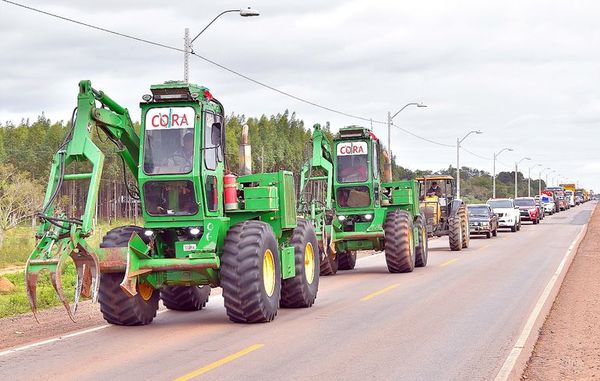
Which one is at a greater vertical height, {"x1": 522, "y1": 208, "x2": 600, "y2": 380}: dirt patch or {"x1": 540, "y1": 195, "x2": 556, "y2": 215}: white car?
{"x1": 540, "y1": 195, "x2": 556, "y2": 215}: white car

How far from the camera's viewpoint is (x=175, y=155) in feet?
45.1

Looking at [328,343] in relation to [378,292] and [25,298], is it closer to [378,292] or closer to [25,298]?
[378,292]

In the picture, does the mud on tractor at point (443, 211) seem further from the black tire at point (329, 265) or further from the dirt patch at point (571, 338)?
the dirt patch at point (571, 338)

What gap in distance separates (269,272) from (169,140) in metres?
2.69

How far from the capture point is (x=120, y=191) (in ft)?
323

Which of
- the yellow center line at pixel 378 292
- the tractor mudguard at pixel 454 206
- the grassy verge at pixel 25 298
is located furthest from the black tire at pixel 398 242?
the tractor mudguard at pixel 454 206

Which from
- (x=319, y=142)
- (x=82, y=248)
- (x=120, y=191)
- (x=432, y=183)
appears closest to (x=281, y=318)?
(x=82, y=248)

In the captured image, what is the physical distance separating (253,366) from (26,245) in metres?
30.5

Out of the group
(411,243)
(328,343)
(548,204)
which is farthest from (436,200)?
(548,204)

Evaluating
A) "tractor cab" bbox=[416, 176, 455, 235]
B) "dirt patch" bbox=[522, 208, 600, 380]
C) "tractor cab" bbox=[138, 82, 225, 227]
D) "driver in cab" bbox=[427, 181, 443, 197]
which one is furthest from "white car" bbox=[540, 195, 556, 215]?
"tractor cab" bbox=[138, 82, 225, 227]

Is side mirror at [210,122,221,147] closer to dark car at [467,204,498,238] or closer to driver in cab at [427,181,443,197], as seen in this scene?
driver in cab at [427,181,443,197]

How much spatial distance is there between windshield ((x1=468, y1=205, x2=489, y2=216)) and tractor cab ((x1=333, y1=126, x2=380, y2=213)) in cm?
2032

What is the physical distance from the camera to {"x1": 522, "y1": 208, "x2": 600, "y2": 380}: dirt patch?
33.0ft

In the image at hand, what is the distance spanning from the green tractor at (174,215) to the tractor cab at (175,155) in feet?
0.05
